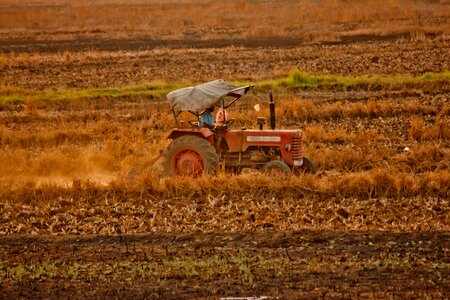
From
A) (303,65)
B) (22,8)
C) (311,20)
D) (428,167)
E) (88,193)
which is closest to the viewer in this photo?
(88,193)

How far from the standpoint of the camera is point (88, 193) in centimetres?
1557

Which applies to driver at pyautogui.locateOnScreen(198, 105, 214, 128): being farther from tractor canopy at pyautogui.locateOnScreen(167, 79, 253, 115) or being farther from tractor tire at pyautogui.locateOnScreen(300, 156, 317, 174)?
tractor tire at pyautogui.locateOnScreen(300, 156, 317, 174)

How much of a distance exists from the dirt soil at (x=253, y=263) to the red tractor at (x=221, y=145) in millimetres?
3073

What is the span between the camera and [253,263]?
36.2 feet

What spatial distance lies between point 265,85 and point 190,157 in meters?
12.6

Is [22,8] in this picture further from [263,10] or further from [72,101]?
[72,101]

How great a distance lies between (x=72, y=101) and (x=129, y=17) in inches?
1450

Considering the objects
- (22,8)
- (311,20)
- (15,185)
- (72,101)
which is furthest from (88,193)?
(22,8)

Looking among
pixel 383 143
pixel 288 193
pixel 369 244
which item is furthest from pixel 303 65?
pixel 369 244

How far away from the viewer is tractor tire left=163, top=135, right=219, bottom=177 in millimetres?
15297

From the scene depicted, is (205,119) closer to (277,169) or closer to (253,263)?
(277,169)

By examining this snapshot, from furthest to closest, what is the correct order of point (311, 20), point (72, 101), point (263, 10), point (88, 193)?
point (263, 10) → point (311, 20) → point (72, 101) → point (88, 193)

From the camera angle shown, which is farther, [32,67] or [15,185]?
[32,67]

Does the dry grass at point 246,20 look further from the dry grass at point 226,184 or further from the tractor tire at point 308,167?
the tractor tire at point 308,167
